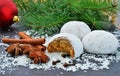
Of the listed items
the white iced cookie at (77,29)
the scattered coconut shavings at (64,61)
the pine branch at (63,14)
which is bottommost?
the scattered coconut shavings at (64,61)

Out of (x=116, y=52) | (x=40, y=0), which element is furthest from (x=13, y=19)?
(x=116, y=52)

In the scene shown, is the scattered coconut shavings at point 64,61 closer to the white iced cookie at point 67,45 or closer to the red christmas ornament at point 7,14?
the white iced cookie at point 67,45

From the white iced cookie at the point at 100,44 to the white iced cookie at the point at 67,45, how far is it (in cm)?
3

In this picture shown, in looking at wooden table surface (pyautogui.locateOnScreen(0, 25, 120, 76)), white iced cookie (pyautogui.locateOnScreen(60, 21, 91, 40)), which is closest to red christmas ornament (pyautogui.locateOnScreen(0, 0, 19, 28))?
white iced cookie (pyautogui.locateOnScreen(60, 21, 91, 40))

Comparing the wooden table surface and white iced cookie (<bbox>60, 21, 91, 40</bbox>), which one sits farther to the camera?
white iced cookie (<bbox>60, 21, 91, 40</bbox>)

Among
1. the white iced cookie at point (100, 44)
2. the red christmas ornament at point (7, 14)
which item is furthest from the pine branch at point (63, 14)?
the white iced cookie at point (100, 44)

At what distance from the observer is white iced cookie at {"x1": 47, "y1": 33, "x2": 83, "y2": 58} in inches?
31.8

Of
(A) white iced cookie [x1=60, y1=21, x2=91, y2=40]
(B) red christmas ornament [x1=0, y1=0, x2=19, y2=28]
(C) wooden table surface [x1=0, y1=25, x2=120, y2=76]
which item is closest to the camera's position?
(C) wooden table surface [x1=0, y1=25, x2=120, y2=76]

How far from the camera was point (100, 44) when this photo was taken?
0.82 metres

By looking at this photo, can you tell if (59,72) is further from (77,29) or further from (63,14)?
(63,14)

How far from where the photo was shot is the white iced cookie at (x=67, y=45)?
2.65 feet

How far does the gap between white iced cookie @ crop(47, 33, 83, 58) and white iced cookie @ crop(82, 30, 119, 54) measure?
25 mm

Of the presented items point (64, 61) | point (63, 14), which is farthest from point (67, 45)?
point (63, 14)

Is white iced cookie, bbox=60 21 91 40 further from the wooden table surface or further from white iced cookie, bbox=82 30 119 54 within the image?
the wooden table surface
